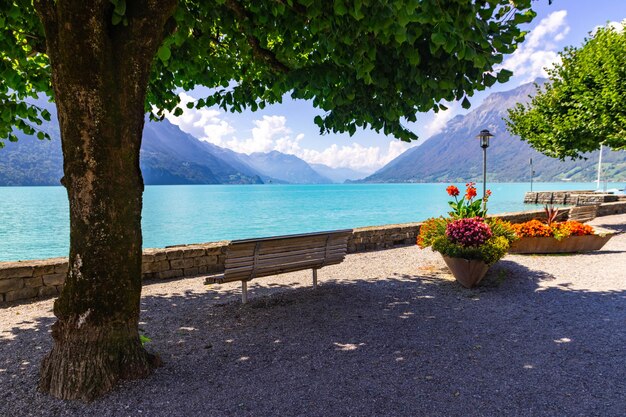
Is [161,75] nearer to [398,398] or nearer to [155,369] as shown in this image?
[155,369]

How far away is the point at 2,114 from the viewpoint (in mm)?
5895

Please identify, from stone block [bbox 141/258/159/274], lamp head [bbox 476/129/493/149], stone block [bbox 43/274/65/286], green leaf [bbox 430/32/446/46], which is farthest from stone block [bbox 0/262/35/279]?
lamp head [bbox 476/129/493/149]

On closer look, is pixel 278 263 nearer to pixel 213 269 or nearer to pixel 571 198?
pixel 213 269

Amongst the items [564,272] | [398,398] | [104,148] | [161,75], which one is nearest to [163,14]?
[104,148]

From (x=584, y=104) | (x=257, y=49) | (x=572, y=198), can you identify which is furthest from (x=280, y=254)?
(x=572, y=198)

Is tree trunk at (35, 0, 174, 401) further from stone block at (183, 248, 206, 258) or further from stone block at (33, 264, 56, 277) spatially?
stone block at (183, 248, 206, 258)

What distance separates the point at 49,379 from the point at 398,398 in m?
3.10

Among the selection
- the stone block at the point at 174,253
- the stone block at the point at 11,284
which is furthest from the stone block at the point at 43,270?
the stone block at the point at 174,253

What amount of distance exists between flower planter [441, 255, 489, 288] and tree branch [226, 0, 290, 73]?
4572mm

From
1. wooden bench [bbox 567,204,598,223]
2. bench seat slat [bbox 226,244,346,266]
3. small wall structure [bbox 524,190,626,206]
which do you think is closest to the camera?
bench seat slat [bbox 226,244,346,266]

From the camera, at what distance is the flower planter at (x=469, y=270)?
264 inches

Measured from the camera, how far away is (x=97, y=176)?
10.5 feet

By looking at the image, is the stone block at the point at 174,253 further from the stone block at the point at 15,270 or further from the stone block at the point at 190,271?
the stone block at the point at 15,270

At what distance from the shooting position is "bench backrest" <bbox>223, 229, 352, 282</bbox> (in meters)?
5.55
